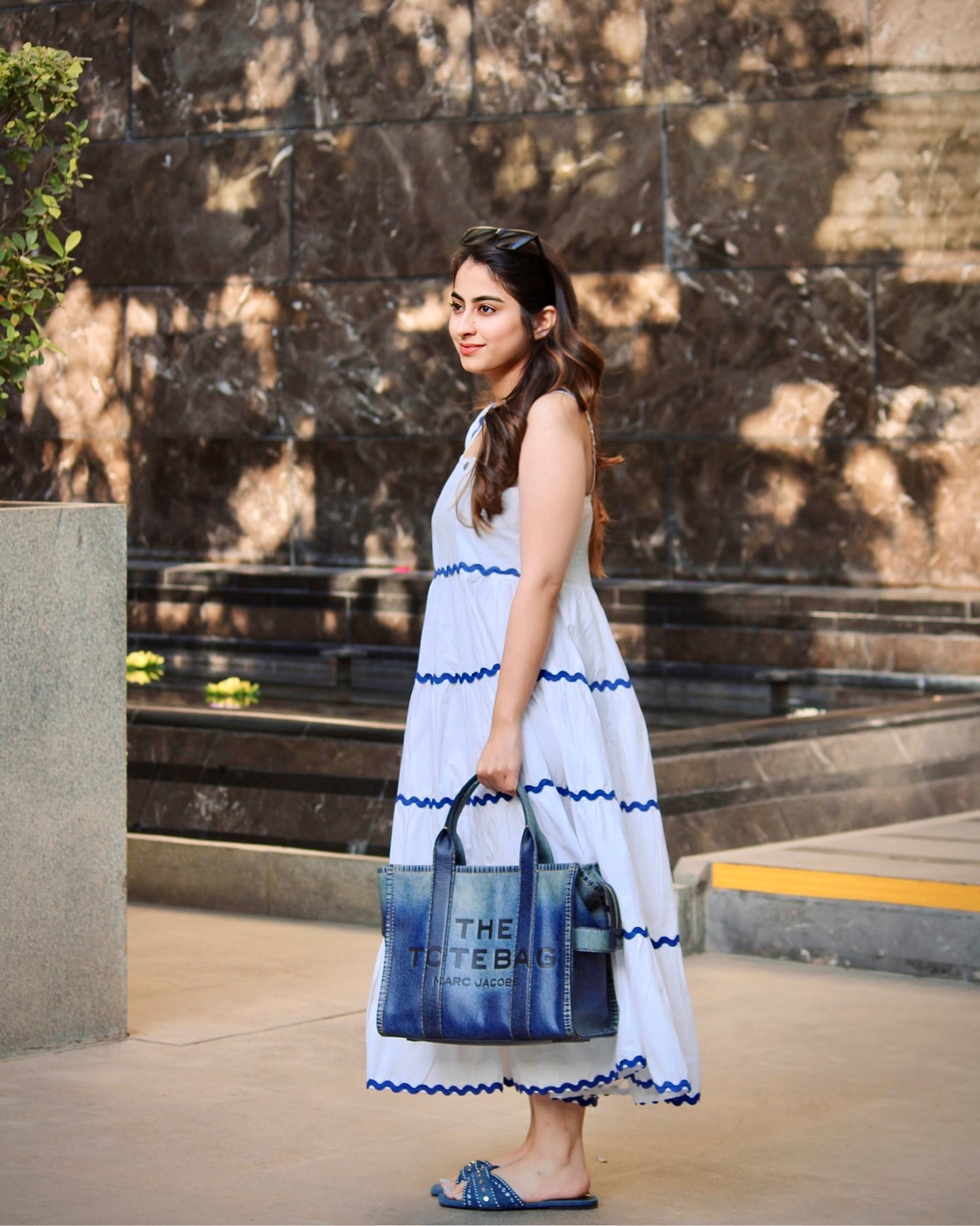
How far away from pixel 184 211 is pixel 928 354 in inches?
195

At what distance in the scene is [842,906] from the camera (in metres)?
6.26

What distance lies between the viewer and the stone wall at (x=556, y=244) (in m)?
10.8

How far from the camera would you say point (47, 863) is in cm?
519

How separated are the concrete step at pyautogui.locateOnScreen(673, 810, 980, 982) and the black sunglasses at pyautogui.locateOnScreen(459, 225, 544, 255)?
2810 mm

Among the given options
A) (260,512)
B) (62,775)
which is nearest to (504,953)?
(62,775)

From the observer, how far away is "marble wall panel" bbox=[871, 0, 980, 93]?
10.5 meters

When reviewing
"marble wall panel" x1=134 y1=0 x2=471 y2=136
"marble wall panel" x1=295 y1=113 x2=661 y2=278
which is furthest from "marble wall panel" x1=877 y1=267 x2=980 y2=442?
"marble wall panel" x1=134 y1=0 x2=471 y2=136

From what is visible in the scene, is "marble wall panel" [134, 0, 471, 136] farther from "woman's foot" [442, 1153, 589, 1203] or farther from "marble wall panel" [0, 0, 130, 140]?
"woman's foot" [442, 1153, 589, 1203]

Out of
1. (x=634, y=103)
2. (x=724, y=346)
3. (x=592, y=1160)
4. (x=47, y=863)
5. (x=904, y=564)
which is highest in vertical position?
(x=634, y=103)

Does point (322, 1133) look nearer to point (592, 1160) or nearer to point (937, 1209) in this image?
point (592, 1160)

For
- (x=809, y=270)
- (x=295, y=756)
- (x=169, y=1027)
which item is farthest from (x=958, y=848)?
(x=809, y=270)

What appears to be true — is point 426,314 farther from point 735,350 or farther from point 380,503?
point 735,350

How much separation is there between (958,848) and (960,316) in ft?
14.4

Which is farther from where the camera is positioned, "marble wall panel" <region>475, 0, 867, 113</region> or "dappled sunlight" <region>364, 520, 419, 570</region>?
"dappled sunlight" <region>364, 520, 419, 570</region>
